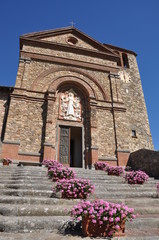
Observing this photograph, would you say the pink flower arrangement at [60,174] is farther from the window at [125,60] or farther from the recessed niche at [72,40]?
the window at [125,60]

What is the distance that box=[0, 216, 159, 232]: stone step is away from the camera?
2945mm

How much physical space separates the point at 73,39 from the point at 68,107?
732cm

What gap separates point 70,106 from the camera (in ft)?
41.8

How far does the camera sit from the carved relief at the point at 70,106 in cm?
1252

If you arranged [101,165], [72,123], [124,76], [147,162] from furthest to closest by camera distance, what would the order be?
1. [124,76]
2. [72,123]
3. [101,165]
4. [147,162]

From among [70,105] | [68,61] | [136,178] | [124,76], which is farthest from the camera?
[124,76]

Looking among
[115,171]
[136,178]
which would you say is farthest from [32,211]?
[115,171]

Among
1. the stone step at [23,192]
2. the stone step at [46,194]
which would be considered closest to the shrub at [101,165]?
the stone step at [46,194]

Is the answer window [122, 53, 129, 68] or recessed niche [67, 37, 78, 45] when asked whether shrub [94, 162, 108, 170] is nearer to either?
recessed niche [67, 37, 78, 45]

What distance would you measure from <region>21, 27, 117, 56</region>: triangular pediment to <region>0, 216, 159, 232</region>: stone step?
14.2m

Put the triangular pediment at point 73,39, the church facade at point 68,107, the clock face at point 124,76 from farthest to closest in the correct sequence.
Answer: the clock face at point 124,76 → the triangular pediment at point 73,39 → the church facade at point 68,107

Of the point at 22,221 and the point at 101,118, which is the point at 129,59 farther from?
the point at 22,221

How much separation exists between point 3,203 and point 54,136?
25.3 ft

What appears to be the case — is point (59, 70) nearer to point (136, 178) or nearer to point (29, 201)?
point (136, 178)
